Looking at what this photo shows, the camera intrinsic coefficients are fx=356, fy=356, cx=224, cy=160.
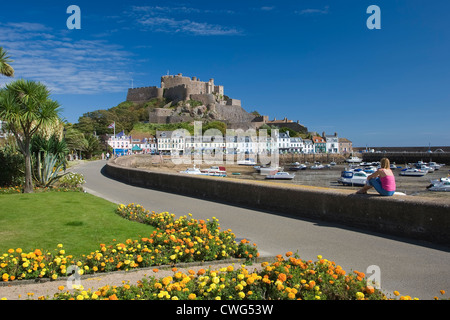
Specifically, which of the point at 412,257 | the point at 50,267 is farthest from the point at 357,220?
the point at 50,267

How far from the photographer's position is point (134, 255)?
6.09 metres

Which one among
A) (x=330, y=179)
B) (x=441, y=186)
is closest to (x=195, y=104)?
(x=330, y=179)

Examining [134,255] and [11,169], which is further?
[11,169]

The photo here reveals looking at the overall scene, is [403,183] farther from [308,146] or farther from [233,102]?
[233,102]

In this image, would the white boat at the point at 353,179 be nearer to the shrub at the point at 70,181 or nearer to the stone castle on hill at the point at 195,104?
the shrub at the point at 70,181

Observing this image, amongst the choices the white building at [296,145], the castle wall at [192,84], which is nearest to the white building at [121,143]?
the castle wall at [192,84]

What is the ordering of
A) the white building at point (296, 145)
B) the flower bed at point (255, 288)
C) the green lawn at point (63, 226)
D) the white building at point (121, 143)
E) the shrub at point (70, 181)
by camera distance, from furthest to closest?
the white building at point (296, 145) < the white building at point (121, 143) < the shrub at point (70, 181) < the green lawn at point (63, 226) < the flower bed at point (255, 288)

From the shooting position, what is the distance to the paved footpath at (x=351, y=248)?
5219mm

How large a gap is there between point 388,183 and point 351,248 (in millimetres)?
2084

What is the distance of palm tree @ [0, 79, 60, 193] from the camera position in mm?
13383

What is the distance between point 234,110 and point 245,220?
159113 millimetres

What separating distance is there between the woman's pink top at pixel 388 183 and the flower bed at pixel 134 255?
3576 millimetres
